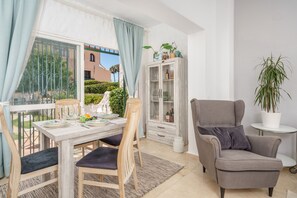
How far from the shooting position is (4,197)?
5.89 feet

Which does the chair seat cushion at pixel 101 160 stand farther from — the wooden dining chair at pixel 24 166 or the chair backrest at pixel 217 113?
the chair backrest at pixel 217 113

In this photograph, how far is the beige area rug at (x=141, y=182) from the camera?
1.85 meters

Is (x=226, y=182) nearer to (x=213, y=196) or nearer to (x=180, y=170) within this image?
(x=213, y=196)

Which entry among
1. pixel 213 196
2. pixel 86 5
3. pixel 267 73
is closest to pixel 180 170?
pixel 213 196

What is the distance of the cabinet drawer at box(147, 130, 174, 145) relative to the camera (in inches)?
134

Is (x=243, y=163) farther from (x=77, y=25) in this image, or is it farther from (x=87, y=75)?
(x=77, y=25)

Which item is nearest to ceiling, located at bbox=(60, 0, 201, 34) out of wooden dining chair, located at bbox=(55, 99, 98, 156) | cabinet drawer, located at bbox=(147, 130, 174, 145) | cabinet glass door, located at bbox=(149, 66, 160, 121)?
cabinet glass door, located at bbox=(149, 66, 160, 121)

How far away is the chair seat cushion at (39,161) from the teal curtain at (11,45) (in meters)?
0.81

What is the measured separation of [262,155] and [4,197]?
286 centimetres

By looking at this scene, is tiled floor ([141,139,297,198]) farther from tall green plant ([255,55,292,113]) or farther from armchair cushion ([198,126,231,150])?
tall green plant ([255,55,292,113])

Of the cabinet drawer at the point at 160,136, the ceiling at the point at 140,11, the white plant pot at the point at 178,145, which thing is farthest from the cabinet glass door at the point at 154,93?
the ceiling at the point at 140,11

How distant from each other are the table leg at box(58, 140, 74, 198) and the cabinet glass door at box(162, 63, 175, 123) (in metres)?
2.22

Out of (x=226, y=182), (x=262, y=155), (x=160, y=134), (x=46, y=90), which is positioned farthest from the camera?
(x=160, y=134)

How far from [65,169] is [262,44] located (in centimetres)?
323
